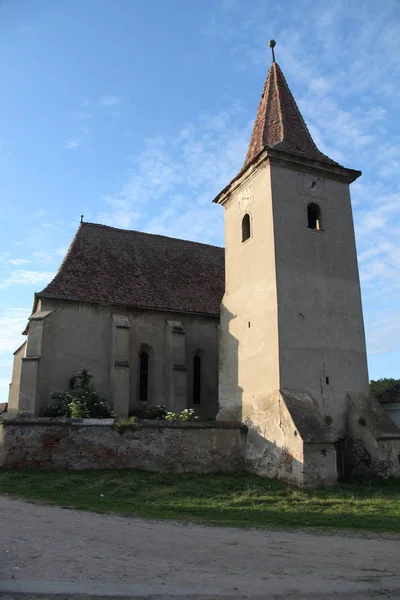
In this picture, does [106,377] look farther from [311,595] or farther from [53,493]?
[311,595]

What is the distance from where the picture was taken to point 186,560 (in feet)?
23.5

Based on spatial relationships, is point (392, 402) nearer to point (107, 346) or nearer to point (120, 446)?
point (120, 446)

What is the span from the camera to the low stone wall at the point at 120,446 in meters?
16.7

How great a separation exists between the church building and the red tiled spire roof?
10cm

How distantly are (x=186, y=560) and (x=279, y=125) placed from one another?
20006 millimetres

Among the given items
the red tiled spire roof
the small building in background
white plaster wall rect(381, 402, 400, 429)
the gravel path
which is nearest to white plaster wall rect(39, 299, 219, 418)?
the small building in background

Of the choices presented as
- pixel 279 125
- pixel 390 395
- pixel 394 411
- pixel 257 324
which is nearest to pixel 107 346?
pixel 257 324

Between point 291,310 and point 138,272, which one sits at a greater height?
point 138,272

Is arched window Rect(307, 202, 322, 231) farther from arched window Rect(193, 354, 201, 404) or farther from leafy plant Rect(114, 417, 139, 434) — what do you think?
leafy plant Rect(114, 417, 139, 434)

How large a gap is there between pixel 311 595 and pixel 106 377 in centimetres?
1835

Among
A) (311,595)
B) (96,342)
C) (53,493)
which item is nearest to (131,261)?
(96,342)

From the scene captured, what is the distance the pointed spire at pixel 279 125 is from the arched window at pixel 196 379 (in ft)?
32.2

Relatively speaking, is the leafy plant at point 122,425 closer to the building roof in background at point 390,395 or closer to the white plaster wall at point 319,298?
the white plaster wall at point 319,298

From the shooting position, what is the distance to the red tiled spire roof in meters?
22.1
